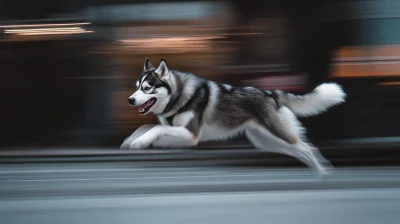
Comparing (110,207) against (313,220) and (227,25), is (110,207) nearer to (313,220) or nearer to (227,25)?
(313,220)

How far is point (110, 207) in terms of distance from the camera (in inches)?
221

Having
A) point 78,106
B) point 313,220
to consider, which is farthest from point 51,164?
point 313,220

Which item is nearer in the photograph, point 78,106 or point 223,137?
point 223,137

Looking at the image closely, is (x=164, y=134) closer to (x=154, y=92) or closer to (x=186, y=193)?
(x=154, y=92)

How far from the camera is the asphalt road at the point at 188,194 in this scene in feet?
17.2

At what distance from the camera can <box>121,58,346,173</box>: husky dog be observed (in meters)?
5.44

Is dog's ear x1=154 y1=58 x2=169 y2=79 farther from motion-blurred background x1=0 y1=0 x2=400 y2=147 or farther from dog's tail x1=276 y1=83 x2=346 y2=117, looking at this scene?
motion-blurred background x1=0 y1=0 x2=400 y2=147

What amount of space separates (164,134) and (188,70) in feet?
7.94

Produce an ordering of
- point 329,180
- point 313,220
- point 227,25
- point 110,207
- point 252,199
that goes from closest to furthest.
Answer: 1. point 313,220
2. point 110,207
3. point 252,199
4. point 329,180
5. point 227,25

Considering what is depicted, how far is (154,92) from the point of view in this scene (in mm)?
5316

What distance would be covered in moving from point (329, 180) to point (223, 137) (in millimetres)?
1254

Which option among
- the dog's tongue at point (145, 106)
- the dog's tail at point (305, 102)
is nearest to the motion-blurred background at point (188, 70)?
the dog's tail at point (305, 102)

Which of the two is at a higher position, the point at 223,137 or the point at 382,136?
the point at 223,137

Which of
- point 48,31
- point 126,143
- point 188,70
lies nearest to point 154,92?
point 126,143
